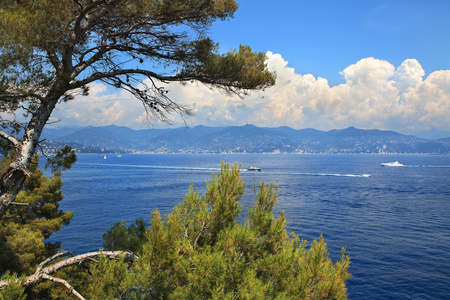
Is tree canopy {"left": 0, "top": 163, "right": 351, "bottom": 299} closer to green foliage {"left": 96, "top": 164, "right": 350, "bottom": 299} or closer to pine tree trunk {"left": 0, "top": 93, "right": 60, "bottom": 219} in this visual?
green foliage {"left": 96, "top": 164, "right": 350, "bottom": 299}

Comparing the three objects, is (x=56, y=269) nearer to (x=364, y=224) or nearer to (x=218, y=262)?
(x=218, y=262)

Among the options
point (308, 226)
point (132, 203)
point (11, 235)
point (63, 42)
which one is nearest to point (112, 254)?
point (63, 42)

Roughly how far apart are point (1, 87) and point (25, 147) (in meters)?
1.06

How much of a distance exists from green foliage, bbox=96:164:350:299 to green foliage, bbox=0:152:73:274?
5501 mm

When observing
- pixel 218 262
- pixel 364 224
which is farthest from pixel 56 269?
pixel 364 224

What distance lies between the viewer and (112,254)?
4.68 metres

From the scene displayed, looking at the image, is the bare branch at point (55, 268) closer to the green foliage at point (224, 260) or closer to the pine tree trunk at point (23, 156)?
the green foliage at point (224, 260)

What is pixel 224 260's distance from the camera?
15.7 feet

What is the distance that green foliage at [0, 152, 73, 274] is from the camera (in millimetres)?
9602

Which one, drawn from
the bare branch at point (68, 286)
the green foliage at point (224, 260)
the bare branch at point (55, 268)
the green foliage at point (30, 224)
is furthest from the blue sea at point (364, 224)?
the green foliage at point (30, 224)

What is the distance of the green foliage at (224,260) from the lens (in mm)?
4117

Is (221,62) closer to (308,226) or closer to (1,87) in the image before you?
(1,87)

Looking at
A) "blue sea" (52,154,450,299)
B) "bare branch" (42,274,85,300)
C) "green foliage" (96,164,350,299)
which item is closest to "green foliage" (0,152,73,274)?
"bare branch" (42,274,85,300)

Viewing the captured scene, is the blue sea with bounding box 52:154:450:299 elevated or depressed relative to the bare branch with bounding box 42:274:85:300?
depressed
